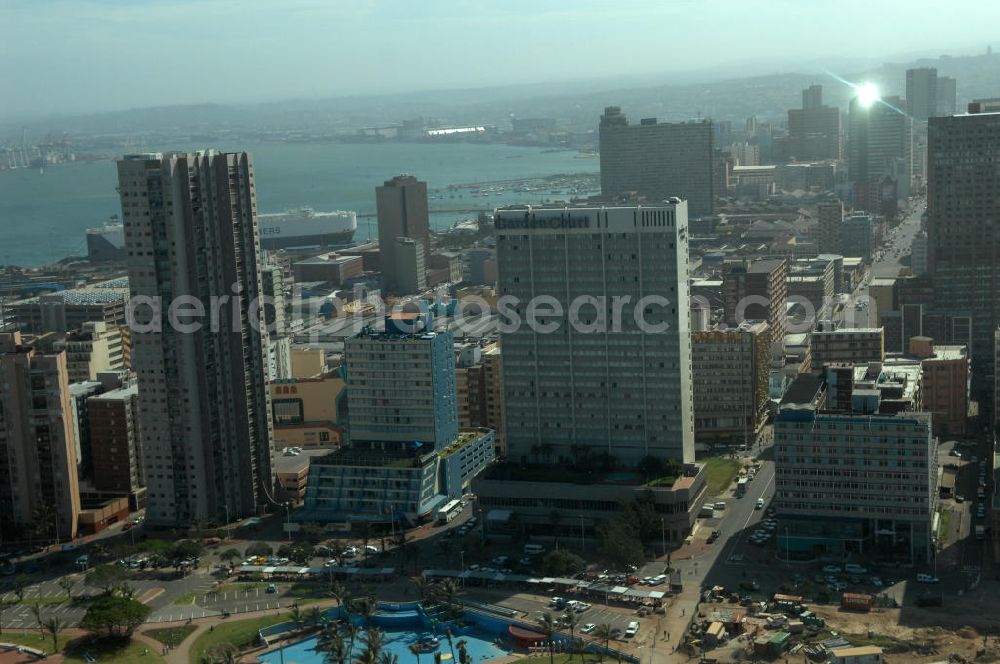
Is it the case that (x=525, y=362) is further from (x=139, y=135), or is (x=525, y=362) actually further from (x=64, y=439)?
(x=139, y=135)

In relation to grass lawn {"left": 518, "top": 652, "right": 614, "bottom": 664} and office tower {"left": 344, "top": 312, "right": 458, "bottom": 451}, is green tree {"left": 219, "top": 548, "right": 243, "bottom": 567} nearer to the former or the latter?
office tower {"left": 344, "top": 312, "right": 458, "bottom": 451}

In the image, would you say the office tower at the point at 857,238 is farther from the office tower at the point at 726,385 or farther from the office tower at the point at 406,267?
the office tower at the point at 726,385

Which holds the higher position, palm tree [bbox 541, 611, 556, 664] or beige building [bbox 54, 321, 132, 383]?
beige building [bbox 54, 321, 132, 383]

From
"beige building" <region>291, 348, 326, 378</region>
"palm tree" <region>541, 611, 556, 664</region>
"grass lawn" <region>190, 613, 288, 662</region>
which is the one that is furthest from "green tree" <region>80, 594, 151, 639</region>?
"beige building" <region>291, 348, 326, 378</region>

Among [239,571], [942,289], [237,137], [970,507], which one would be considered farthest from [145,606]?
[237,137]

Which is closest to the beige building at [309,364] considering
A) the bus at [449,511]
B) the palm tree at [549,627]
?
the bus at [449,511]

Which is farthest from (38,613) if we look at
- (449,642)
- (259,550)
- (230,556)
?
(449,642)
